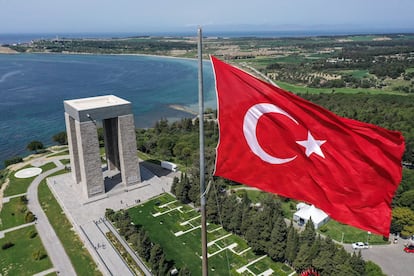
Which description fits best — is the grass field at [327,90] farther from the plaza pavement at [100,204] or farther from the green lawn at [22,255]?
the green lawn at [22,255]

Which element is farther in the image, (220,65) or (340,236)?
(340,236)

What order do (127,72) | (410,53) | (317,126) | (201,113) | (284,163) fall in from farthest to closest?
(410,53), (127,72), (284,163), (317,126), (201,113)

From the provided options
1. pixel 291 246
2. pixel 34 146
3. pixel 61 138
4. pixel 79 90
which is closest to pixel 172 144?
pixel 61 138

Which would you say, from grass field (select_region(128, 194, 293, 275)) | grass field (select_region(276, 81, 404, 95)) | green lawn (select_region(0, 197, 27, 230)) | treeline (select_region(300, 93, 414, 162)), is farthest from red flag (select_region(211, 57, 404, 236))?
grass field (select_region(276, 81, 404, 95))

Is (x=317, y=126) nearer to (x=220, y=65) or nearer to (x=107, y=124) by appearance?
(x=220, y=65)

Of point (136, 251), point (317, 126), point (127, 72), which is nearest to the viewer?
point (317, 126)

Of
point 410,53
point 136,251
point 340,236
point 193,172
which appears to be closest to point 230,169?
point 136,251

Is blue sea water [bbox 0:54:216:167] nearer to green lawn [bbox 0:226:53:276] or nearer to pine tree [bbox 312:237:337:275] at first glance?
green lawn [bbox 0:226:53:276]
